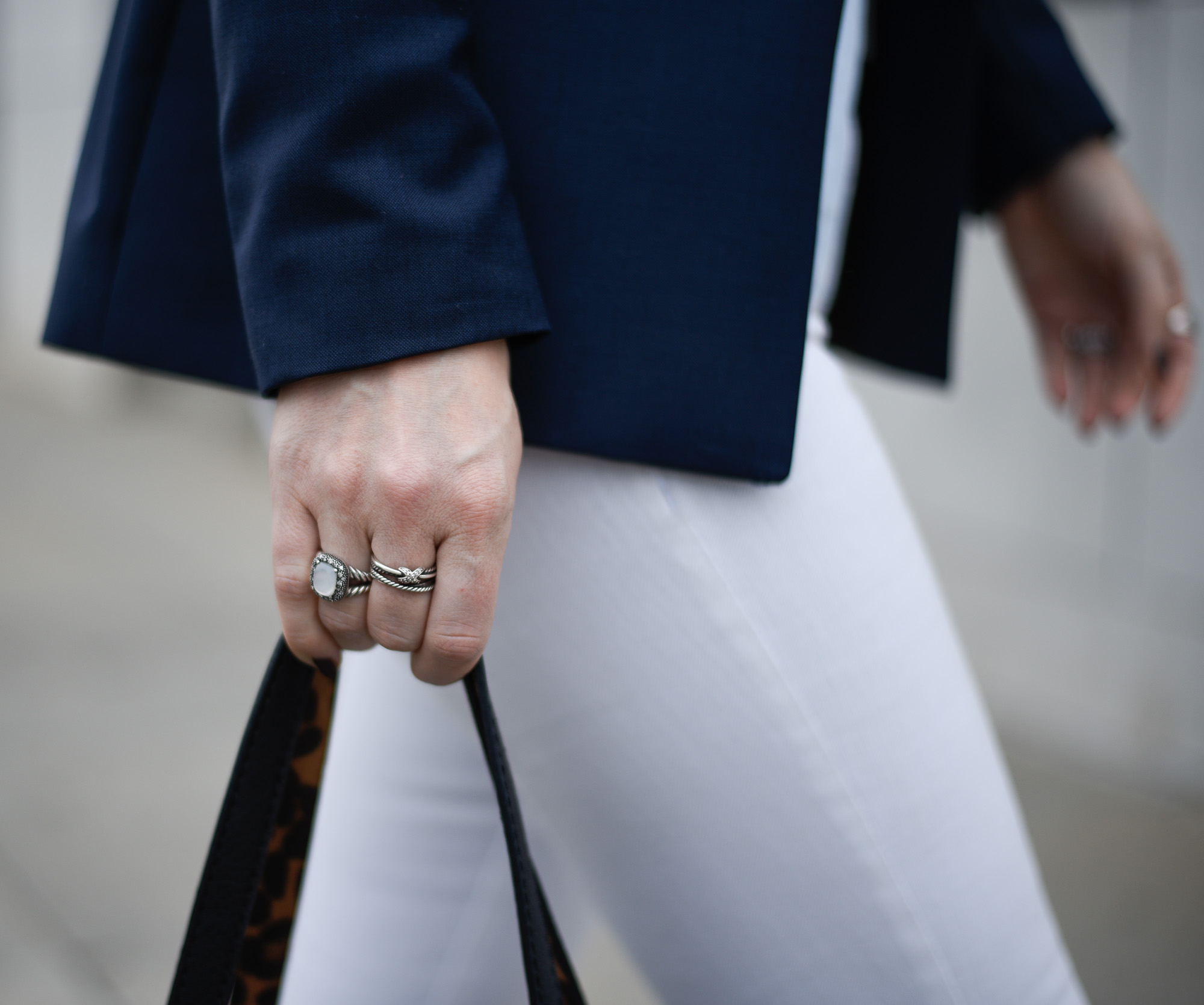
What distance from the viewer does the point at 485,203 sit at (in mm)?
599

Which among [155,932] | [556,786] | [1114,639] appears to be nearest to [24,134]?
[155,932]

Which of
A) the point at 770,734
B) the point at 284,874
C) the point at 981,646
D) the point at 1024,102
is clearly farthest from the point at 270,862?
the point at 981,646

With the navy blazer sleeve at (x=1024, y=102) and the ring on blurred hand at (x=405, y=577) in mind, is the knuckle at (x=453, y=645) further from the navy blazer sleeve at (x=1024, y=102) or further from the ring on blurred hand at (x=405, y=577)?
the navy blazer sleeve at (x=1024, y=102)

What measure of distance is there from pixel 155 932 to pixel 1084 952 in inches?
68.6

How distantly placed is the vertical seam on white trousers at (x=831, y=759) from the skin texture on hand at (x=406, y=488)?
4.9 inches

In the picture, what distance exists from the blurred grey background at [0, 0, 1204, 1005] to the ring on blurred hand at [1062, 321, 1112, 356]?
1194mm

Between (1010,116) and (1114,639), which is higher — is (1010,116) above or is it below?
above

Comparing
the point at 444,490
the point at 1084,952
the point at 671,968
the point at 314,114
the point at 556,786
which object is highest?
the point at 314,114

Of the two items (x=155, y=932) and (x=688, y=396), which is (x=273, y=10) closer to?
(x=688, y=396)

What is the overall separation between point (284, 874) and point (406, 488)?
1.06 ft

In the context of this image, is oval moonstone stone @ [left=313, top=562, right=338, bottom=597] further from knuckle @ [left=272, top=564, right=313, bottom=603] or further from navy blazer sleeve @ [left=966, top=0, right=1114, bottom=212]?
navy blazer sleeve @ [left=966, top=0, right=1114, bottom=212]

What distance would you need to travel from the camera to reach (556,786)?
73 cm

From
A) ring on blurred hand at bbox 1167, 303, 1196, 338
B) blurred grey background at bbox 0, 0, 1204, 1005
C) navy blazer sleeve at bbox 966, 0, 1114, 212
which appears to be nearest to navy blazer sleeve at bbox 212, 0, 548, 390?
navy blazer sleeve at bbox 966, 0, 1114, 212

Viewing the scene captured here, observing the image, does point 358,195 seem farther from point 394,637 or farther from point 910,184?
point 910,184
